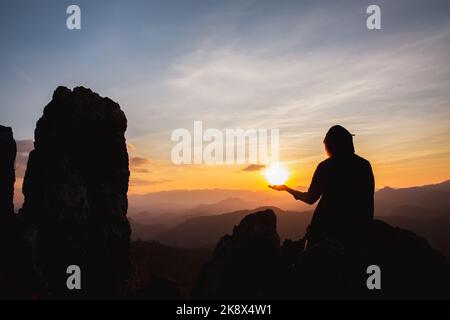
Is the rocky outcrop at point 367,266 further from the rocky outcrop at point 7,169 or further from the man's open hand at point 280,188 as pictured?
the rocky outcrop at point 7,169

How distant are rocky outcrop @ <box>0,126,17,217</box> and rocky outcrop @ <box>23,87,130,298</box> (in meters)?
1.83

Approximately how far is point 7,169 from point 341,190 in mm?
24047

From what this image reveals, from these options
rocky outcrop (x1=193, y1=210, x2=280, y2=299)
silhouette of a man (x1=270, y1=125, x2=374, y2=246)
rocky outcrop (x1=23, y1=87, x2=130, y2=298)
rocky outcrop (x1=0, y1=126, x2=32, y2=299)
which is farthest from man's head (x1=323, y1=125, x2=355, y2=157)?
rocky outcrop (x1=23, y1=87, x2=130, y2=298)

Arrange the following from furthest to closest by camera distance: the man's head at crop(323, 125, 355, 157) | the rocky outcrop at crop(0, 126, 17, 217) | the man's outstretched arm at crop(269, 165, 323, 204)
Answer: the rocky outcrop at crop(0, 126, 17, 217)
the man's outstretched arm at crop(269, 165, 323, 204)
the man's head at crop(323, 125, 355, 157)

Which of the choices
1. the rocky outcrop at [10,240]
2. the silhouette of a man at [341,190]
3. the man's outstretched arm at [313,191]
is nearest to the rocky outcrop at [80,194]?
the rocky outcrop at [10,240]

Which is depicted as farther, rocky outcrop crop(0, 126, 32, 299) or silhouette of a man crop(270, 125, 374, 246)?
rocky outcrop crop(0, 126, 32, 299)

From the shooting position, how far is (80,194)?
2650cm

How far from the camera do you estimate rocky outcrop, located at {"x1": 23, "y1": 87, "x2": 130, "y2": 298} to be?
25.1 metres

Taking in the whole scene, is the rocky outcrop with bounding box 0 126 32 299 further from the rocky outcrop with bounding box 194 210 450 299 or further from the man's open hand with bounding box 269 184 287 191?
the man's open hand with bounding box 269 184 287 191

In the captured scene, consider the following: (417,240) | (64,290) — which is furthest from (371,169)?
(64,290)

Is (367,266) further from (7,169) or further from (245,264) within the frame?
(7,169)

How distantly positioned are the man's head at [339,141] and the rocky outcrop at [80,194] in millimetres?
21446

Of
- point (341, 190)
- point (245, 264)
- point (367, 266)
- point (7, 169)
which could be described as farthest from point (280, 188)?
point (7, 169)

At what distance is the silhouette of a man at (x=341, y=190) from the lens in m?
9.51
